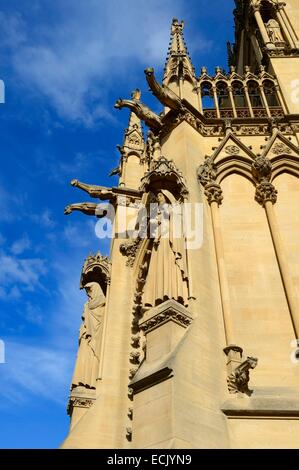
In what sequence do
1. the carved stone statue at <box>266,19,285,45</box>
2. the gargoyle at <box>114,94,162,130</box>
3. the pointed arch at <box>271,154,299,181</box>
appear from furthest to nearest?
the carved stone statue at <box>266,19,285,45</box> < the gargoyle at <box>114,94,162,130</box> < the pointed arch at <box>271,154,299,181</box>

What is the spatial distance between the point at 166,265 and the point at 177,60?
7913 mm

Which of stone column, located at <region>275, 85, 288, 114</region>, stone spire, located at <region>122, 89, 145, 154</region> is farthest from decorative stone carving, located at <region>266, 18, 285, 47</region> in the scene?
stone spire, located at <region>122, 89, 145, 154</region>

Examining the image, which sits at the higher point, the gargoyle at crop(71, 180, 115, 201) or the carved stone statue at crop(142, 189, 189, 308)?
the gargoyle at crop(71, 180, 115, 201)

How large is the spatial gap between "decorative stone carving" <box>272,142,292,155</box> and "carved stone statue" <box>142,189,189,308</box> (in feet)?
12.2

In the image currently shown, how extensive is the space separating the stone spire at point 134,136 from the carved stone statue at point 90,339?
644 centimetres

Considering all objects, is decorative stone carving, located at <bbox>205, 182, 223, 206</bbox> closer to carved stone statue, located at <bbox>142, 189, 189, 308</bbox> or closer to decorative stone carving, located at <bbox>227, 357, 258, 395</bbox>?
carved stone statue, located at <bbox>142, 189, 189, 308</bbox>

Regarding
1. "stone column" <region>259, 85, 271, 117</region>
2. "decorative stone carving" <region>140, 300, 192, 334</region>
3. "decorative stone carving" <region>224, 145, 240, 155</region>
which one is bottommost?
"decorative stone carving" <region>140, 300, 192, 334</region>

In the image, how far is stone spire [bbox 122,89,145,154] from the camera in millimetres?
16417

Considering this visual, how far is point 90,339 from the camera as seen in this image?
35.1ft

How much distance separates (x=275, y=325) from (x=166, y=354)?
2514 millimetres

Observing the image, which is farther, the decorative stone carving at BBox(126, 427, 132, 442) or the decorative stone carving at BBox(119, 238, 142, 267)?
the decorative stone carving at BBox(119, 238, 142, 267)

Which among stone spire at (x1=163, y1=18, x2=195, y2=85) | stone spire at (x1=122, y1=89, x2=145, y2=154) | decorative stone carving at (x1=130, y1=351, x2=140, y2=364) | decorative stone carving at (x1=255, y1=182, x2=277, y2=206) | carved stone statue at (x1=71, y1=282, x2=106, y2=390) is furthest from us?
stone spire at (x1=122, y1=89, x2=145, y2=154)

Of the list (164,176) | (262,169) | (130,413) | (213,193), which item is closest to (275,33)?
(262,169)

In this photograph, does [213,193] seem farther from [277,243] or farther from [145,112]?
[145,112]
